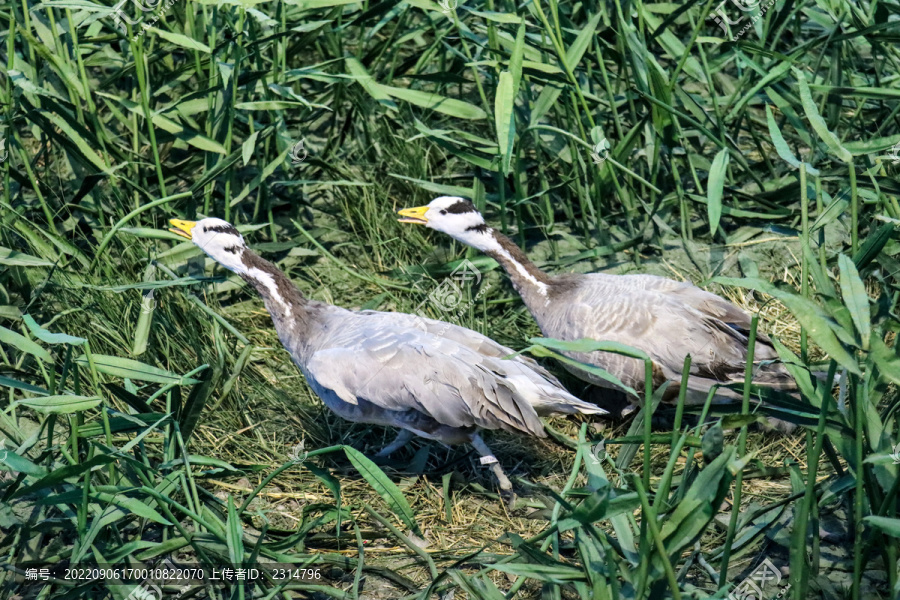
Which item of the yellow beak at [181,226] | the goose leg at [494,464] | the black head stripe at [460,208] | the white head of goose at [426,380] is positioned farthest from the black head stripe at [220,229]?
A: the goose leg at [494,464]

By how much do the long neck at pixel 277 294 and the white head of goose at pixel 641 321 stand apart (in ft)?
2.70

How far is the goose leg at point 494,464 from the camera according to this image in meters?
3.73

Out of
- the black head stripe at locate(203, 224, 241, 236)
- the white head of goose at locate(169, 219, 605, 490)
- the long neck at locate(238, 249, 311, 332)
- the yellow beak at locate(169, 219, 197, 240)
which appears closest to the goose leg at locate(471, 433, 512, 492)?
the white head of goose at locate(169, 219, 605, 490)

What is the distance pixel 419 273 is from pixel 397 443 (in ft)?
3.33

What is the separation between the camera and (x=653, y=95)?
4.41 m

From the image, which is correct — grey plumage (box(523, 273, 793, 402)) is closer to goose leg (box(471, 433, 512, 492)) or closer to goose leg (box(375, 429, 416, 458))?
goose leg (box(471, 433, 512, 492))

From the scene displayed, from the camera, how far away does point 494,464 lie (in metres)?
3.75

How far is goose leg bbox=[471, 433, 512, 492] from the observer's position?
12.3 feet

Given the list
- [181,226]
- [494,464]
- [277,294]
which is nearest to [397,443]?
[494,464]

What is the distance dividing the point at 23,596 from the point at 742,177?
373 centimetres

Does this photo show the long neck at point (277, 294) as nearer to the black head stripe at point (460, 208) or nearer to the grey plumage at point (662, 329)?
the black head stripe at point (460, 208)

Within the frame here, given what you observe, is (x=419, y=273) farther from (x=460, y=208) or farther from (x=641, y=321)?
(x=641, y=321)

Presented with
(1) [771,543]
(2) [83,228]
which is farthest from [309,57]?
(1) [771,543]

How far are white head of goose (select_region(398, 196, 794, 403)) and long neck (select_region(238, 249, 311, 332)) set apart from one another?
822mm
